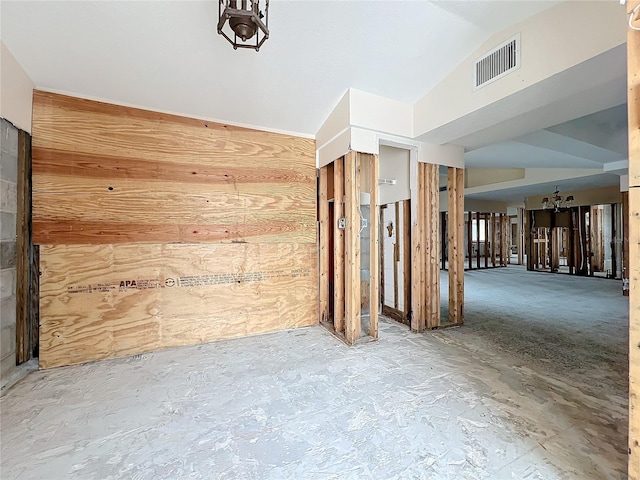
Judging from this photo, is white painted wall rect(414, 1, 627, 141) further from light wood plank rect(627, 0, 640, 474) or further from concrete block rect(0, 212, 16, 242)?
concrete block rect(0, 212, 16, 242)

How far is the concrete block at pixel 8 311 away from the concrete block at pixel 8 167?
1000 millimetres

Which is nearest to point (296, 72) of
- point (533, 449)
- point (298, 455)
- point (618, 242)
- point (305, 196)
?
point (305, 196)

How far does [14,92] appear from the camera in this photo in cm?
228

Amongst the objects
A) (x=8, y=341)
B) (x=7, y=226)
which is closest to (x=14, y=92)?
(x=7, y=226)

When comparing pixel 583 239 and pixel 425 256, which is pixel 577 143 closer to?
pixel 425 256

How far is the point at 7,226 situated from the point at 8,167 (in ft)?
1.60

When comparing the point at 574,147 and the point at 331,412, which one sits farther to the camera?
the point at 574,147

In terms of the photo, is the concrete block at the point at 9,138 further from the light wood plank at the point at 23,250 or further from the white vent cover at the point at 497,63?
the white vent cover at the point at 497,63

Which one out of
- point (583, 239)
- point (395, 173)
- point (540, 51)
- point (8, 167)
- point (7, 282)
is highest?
point (540, 51)

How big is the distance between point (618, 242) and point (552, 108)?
787 centimetres

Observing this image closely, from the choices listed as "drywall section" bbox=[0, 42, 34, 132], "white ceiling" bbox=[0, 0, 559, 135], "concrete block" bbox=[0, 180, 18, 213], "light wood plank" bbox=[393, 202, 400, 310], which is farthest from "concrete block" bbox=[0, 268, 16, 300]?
"light wood plank" bbox=[393, 202, 400, 310]

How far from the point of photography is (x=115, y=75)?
2473 millimetres

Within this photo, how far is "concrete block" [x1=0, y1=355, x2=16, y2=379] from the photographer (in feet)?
7.30

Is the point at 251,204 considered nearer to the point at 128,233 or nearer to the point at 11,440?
the point at 128,233
